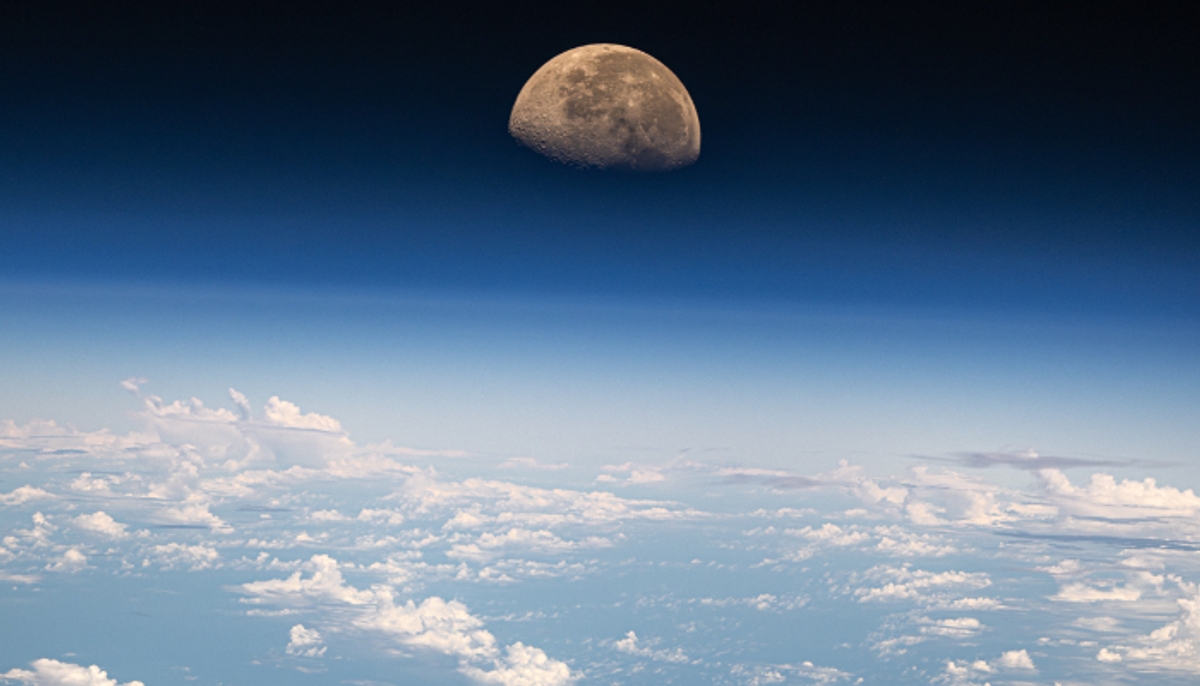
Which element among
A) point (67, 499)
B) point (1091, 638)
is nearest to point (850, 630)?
point (1091, 638)

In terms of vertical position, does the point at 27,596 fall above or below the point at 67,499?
below

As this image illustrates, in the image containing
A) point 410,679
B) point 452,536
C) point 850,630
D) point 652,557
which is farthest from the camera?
point 452,536

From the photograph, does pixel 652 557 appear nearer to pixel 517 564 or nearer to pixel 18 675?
pixel 517 564

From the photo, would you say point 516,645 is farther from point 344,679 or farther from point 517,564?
point 517,564

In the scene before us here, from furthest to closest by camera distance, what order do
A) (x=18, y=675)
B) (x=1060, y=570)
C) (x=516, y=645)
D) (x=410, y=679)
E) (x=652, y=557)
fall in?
(x=652, y=557) → (x=1060, y=570) → (x=516, y=645) → (x=410, y=679) → (x=18, y=675)

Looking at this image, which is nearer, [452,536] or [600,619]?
[600,619]

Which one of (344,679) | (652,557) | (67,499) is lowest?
(344,679)

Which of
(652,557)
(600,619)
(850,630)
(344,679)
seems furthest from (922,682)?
(344,679)
